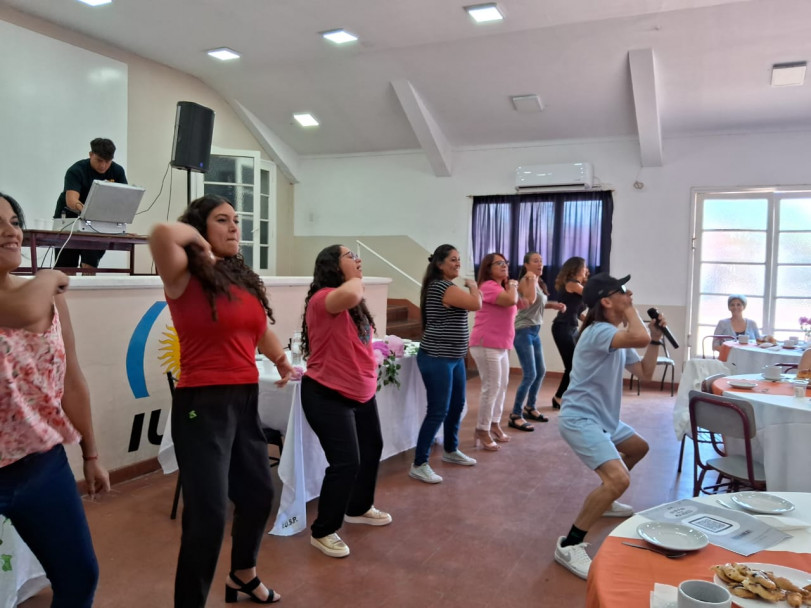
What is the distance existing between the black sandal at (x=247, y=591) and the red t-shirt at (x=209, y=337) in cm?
90

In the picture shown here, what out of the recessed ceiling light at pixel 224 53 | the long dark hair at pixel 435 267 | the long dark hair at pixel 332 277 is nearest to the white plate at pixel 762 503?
the long dark hair at pixel 332 277

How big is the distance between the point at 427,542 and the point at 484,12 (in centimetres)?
469

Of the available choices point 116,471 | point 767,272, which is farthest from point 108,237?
point 767,272

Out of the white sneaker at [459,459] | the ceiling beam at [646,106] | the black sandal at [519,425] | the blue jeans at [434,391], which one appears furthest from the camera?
the ceiling beam at [646,106]

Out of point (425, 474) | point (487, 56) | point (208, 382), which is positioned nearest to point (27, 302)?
point (208, 382)

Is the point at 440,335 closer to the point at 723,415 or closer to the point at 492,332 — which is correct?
the point at 492,332

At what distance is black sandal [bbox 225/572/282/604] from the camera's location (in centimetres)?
235

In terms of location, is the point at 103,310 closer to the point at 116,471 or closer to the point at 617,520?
the point at 116,471

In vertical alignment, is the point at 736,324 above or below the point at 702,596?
above

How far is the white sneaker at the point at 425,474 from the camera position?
3.85 meters

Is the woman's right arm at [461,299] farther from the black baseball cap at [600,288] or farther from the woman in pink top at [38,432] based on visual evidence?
the woman in pink top at [38,432]

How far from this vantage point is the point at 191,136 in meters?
5.38

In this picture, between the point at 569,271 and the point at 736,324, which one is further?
the point at 736,324

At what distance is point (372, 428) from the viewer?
2891mm
